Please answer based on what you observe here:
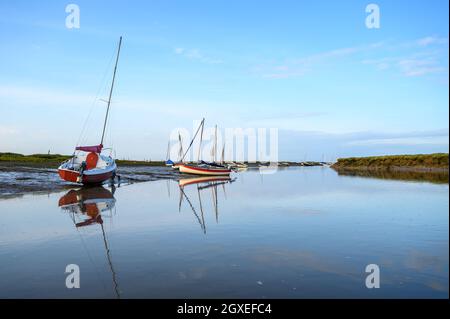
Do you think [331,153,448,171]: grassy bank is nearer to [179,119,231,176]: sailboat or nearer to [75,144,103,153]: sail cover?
[179,119,231,176]: sailboat

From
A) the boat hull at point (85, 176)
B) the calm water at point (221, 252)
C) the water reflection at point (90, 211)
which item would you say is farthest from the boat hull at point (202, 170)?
the calm water at point (221, 252)

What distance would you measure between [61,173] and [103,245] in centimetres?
2122

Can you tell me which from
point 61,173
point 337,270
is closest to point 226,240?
point 337,270

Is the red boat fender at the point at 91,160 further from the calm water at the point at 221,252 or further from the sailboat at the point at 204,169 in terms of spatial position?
the sailboat at the point at 204,169

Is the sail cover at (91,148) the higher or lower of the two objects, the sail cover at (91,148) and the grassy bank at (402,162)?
the higher

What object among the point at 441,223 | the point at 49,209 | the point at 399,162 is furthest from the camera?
the point at 399,162

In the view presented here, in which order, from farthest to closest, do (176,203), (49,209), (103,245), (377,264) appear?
1. (176,203)
2. (49,209)
3. (103,245)
4. (377,264)

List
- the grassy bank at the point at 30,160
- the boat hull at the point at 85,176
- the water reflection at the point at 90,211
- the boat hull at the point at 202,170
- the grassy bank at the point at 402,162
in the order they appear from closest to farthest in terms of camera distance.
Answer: the water reflection at the point at 90,211, the boat hull at the point at 85,176, the boat hull at the point at 202,170, the grassy bank at the point at 30,160, the grassy bank at the point at 402,162

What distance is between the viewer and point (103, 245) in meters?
10.7

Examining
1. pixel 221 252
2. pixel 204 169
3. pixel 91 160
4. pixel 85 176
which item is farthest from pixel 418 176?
pixel 221 252

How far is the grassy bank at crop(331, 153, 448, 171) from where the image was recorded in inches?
2522

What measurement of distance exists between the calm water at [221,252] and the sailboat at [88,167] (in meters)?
11.5

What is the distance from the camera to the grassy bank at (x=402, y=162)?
64062 mm
